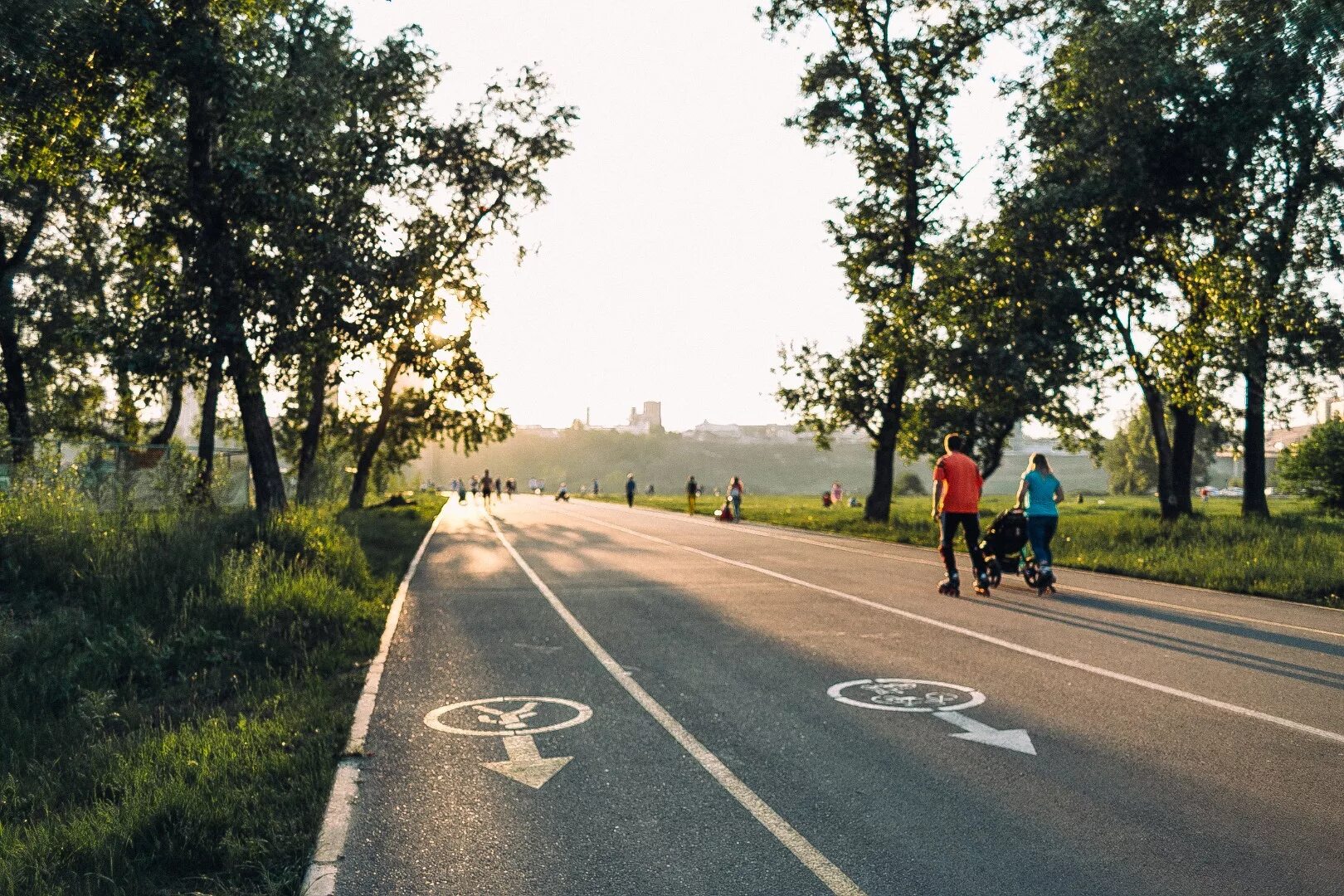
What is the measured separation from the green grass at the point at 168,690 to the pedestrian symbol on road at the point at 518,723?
74cm

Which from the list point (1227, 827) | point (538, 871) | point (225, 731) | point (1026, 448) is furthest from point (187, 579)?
point (1026, 448)

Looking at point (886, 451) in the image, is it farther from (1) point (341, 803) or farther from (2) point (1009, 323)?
(1) point (341, 803)

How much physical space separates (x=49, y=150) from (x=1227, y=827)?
19.9m

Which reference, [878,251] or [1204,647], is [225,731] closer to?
[1204,647]

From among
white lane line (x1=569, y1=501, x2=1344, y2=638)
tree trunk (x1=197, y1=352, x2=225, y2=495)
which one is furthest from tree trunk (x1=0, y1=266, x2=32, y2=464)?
white lane line (x1=569, y1=501, x2=1344, y2=638)

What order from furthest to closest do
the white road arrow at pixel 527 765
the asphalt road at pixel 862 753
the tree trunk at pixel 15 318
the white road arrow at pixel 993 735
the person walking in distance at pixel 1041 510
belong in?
the tree trunk at pixel 15 318 < the person walking in distance at pixel 1041 510 < the white road arrow at pixel 993 735 < the white road arrow at pixel 527 765 < the asphalt road at pixel 862 753

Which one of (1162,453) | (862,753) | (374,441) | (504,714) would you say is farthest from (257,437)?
(1162,453)

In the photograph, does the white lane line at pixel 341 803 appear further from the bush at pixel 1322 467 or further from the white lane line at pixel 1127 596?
the bush at pixel 1322 467

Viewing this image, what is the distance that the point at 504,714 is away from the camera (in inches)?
285

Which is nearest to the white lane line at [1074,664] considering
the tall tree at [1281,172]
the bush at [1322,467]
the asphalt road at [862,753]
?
the asphalt road at [862,753]

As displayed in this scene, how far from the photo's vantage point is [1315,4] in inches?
632

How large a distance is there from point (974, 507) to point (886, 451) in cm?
1856

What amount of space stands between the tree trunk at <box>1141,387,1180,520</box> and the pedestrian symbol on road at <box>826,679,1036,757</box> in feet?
70.3

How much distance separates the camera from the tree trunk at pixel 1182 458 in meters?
26.7
